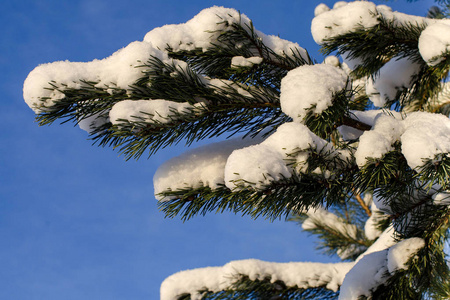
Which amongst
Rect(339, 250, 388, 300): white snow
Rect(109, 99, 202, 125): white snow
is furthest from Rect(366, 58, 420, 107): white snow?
Rect(109, 99, 202, 125): white snow

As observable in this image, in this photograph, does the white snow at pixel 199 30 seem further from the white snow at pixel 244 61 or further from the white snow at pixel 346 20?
the white snow at pixel 346 20

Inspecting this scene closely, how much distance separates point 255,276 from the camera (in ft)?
8.14

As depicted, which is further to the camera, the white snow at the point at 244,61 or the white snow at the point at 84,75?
the white snow at the point at 244,61

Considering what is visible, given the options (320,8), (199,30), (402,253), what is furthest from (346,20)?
(320,8)

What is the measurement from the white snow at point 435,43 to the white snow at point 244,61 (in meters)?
0.85

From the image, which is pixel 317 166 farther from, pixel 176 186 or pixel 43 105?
pixel 43 105

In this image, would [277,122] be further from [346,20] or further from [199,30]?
[346,20]

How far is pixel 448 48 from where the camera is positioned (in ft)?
6.67

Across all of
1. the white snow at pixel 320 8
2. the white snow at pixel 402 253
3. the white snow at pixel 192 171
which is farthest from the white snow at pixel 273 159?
the white snow at pixel 320 8

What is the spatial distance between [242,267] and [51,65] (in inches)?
58.9

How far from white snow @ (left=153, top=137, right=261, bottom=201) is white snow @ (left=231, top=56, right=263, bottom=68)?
Answer: 35 cm

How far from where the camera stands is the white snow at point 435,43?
80.2 inches

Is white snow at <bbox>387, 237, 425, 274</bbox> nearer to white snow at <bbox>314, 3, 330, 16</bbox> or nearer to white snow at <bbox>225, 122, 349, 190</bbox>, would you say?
white snow at <bbox>225, 122, 349, 190</bbox>

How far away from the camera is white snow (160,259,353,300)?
98.0 inches
